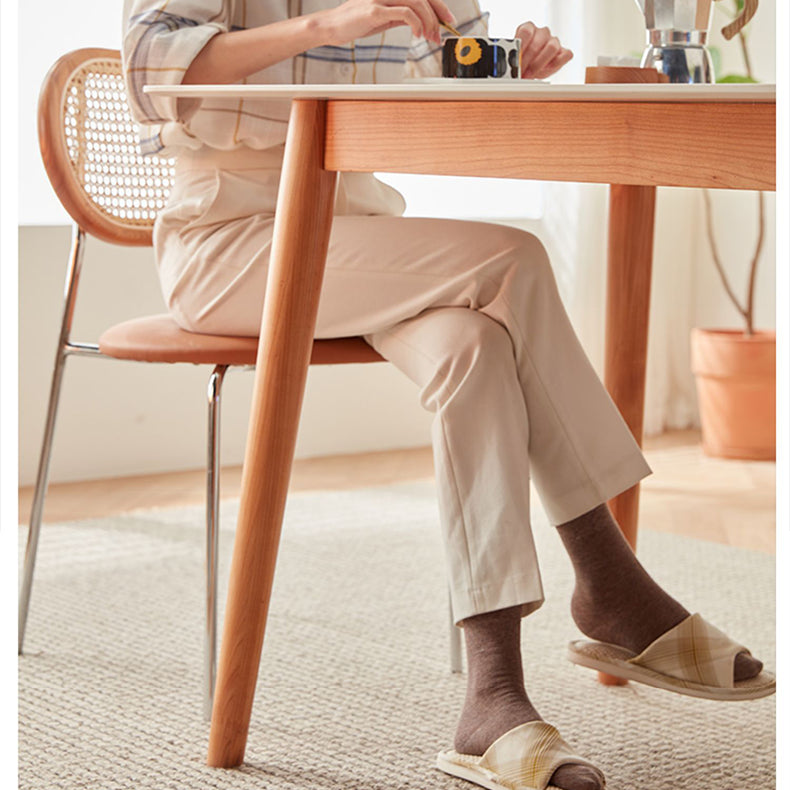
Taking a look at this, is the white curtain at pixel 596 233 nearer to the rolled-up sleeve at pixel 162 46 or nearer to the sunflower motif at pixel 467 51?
the rolled-up sleeve at pixel 162 46

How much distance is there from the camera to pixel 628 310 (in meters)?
1.56

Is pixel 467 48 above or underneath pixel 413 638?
above

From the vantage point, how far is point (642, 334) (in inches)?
62.1

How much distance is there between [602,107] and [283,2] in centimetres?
66

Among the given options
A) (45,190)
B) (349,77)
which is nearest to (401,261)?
(349,77)

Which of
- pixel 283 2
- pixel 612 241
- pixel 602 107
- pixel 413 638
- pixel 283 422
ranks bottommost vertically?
pixel 413 638

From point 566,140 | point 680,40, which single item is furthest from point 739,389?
point 566,140

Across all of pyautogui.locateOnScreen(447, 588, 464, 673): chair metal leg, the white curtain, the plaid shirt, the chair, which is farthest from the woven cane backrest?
the white curtain

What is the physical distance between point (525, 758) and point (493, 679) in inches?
3.1

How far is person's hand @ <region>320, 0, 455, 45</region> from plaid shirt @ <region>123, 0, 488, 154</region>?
0.17 metres

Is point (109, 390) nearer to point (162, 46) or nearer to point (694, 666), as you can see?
point (162, 46)

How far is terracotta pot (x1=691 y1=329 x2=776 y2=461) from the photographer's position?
3314mm

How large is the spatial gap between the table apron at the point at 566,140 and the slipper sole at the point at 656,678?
0.58 m

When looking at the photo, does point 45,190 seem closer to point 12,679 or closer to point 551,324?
point 551,324
